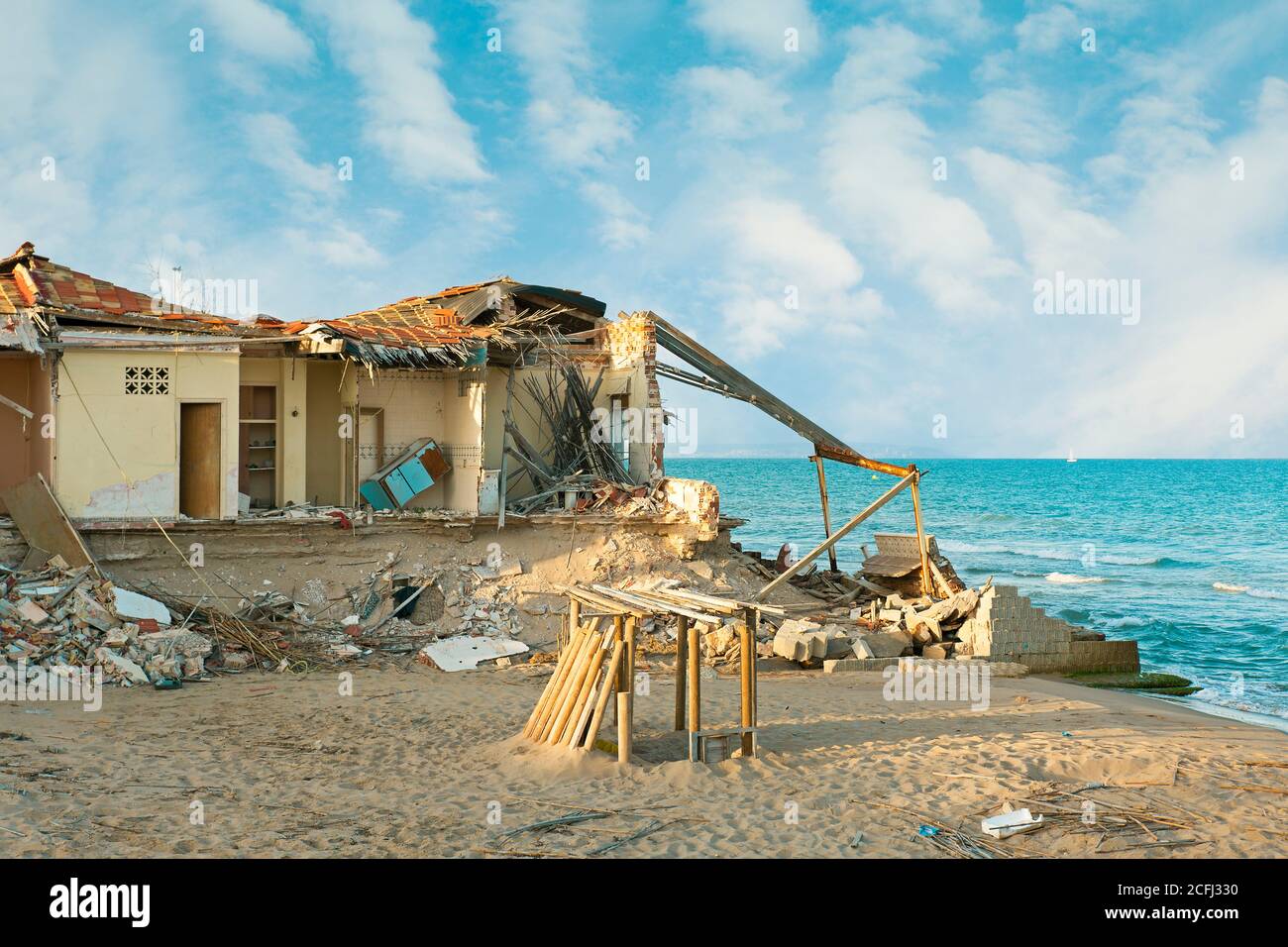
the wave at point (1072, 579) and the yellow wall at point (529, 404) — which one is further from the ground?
the yellow wall at point (529, 404)

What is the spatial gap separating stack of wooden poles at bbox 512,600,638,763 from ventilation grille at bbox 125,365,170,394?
9073mm

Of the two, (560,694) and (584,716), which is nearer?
(584,716)

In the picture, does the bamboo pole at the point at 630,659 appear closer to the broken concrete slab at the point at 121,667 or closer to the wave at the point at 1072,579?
the broken concrete slab at the point at 121,667

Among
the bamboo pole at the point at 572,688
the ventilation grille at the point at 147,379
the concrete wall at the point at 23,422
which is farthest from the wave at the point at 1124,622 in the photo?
the concrete wall at the point at 23,422

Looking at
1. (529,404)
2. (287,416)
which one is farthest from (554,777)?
(529,404)

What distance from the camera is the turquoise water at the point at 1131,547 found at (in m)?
22.6

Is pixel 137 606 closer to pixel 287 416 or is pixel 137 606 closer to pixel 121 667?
pixel 121 667

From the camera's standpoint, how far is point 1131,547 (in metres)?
47.6

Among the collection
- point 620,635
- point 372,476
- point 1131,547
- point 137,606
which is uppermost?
point 372,476

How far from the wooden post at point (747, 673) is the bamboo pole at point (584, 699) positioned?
1454mm

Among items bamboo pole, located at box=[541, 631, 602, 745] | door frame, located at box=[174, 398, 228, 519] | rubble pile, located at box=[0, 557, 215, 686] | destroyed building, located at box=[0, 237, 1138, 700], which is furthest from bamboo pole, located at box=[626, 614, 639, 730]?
door frame, located at box=[174, 398, 228, 519]

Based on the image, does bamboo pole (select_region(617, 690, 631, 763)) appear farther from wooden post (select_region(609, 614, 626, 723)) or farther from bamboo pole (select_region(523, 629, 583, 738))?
bamboo pole (select_region(523, 629, 583, 738))

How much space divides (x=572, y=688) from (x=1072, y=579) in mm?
29592
